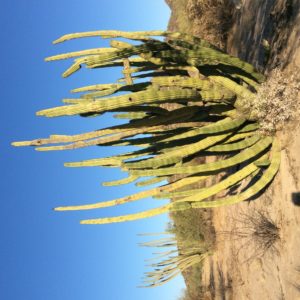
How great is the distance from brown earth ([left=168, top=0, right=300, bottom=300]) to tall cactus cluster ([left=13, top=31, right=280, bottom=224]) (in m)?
0.37

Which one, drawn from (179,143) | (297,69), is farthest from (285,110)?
(179,143)

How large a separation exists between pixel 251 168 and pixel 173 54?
5.60ft

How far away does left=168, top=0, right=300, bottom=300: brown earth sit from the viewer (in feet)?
15.9

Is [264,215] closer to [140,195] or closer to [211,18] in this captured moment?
[140,195]

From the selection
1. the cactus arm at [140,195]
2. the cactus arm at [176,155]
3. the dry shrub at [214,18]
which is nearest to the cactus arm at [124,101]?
the cactus arm at [176,155]

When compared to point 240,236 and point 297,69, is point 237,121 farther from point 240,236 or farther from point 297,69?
point 240,236

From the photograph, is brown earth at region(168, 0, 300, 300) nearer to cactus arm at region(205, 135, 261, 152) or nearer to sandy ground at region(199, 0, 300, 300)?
sandy ground at region(199, 0, 300, 300)

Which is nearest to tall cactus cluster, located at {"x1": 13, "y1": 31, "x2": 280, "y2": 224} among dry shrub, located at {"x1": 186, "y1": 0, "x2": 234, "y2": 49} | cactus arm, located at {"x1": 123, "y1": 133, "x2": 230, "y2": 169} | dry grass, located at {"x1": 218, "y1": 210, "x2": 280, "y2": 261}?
cactus arm, located at {"x1": 123, "y1": 133, "x2": 230, "y2": 169}

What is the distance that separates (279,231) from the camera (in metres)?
5.33

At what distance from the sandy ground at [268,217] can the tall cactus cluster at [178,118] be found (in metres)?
0.27

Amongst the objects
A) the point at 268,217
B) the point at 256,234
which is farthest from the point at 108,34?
the point at 256,234

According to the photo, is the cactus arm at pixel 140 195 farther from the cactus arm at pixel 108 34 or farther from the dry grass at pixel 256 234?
the cactus arm at pixel 108 34

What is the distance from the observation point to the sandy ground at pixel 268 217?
4.83 meters

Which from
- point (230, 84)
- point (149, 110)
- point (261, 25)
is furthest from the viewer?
point (261, 25)
